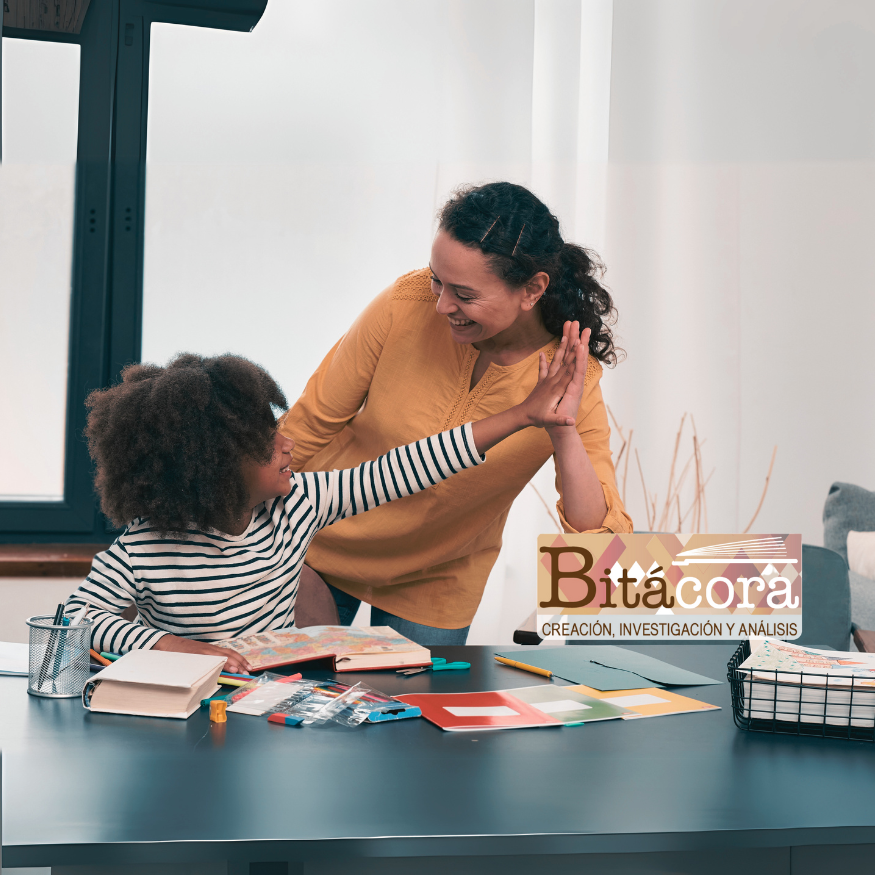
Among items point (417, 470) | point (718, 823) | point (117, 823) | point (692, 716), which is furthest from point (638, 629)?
point (117, 823)

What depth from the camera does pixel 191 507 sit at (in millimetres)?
1207

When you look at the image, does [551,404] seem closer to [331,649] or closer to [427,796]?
[331,649]

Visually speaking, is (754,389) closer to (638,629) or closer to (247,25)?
(638,629)

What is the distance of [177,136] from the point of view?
9.27 feet

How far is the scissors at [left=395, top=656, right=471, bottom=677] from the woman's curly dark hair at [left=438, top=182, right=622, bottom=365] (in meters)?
0.64

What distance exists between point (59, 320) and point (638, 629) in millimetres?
2109

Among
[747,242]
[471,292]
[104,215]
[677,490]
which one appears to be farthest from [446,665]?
[747,242]

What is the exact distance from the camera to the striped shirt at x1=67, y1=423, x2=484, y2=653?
1.20 m

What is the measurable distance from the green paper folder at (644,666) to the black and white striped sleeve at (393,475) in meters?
0.36

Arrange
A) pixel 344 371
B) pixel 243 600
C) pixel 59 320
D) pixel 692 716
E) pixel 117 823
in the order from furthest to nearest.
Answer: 1. pixel 59 320
2. pixel 344 371
3. pixel 243 600
4. pixel 692 716
5. pixel 117 823

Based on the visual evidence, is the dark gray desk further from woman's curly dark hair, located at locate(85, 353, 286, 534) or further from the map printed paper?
woman's curly dark hair, located at locate(85, 353, 286, 534)

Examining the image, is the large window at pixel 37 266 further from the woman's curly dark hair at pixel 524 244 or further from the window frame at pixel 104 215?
the woman's curly dark hair at pixel 524 244

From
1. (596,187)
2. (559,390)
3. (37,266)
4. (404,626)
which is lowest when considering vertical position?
(404,626)

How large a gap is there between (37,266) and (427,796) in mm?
2566
